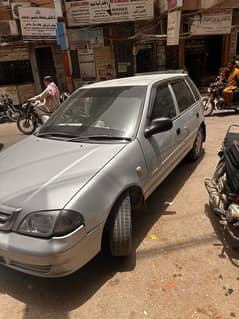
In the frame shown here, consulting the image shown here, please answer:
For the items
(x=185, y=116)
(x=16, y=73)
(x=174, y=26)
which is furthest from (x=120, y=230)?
(x=16, y=73)

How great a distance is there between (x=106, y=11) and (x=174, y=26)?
3.29 meters

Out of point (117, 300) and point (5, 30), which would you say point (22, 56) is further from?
point (117, 300)

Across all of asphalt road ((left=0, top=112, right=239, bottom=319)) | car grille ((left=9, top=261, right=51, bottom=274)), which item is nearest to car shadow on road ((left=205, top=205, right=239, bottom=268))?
asphalt road ((left=0, top=112, right=239, bottom=319))

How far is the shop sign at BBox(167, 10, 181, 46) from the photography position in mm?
10188

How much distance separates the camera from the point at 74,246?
2.03m

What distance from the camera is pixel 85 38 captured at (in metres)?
12.5

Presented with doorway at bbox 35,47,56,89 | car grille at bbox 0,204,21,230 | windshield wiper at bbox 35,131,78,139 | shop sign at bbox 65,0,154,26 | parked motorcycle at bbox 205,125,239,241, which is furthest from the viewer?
doorway at bbox 35,47,56,89

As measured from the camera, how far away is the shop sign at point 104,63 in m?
12.9

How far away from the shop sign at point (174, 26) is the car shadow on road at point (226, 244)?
905 cm

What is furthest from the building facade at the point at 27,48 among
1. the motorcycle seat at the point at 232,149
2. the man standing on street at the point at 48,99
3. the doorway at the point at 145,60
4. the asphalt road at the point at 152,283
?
the asphalt road at the point at 152,283

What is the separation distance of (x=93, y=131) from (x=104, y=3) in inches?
420

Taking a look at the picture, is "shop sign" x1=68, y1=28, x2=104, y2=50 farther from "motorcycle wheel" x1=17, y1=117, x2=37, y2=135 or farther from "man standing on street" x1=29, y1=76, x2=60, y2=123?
"motorcycle wheel" x1=17, y1=117, x2=37, y2=135

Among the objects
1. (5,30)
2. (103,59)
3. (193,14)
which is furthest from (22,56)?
(193,14)

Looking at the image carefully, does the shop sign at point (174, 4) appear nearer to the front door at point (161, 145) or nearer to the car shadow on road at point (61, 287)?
the front door at point (161, 145)
